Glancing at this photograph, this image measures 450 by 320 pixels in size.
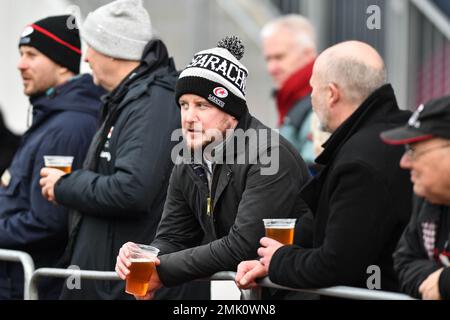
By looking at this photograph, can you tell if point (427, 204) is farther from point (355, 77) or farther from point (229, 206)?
point (229, 206)

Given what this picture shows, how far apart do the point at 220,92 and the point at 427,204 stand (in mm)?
1476

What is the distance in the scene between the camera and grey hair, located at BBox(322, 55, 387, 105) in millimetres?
5574

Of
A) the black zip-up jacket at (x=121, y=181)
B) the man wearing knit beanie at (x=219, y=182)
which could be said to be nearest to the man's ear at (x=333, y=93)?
the man wearing knit beanie at (x=219, y=182)

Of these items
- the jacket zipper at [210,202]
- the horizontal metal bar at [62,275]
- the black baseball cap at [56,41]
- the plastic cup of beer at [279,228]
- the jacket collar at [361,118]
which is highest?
the black baseball cap at [56,41]

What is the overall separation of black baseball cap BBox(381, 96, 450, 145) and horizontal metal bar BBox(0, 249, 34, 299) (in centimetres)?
283

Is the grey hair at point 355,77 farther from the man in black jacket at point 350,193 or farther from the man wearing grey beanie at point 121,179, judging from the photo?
the man wearing grey beanie at point 121,179

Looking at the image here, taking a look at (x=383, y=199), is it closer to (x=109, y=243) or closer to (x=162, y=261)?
(x=162, y=261)

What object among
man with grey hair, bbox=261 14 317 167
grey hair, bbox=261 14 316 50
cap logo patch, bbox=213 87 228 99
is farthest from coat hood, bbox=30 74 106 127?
grey hair, bbox=261 14 316 50

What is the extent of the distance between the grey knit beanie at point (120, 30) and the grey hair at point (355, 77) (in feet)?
6.41

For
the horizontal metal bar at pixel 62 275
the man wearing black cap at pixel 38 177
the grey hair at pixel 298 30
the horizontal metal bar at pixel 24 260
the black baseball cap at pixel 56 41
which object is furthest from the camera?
the grey hair at pixel 298 30

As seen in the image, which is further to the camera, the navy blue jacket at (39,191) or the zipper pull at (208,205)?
the navy blue jacket at (39,191)

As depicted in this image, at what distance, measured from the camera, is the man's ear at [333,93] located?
5.62m

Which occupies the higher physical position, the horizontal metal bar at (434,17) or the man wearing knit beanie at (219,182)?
the horizontal metal bar at (434,17)
